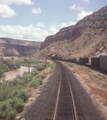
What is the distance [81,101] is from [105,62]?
17747 mm

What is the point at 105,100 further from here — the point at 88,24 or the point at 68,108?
the point at 88,24

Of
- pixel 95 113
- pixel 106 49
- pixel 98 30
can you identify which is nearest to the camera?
pixel 95 113

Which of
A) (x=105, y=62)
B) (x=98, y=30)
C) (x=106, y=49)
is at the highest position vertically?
(x=98, y=30)

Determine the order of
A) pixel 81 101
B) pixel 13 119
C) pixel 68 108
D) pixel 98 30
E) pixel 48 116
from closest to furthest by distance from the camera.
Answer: pixel 13 119 < pixel 48 116 < pixel 68 108 < pixel 81 101 < pixel 98 30

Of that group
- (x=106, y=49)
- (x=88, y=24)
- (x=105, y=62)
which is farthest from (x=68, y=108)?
(x=88, y=24)

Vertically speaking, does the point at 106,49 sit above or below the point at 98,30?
below

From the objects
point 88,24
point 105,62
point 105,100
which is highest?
point 88,24

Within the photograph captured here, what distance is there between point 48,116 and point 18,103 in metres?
2.26

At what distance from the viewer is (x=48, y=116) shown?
26.9 ft

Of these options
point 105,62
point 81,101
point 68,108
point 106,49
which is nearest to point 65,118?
point 68,108

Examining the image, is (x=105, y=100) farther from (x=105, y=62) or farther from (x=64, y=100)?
(x=105, y=62)

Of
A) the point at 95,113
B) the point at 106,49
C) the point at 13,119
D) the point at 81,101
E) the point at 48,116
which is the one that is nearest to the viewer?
the point at 13,119

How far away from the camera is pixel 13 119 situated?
768 cm

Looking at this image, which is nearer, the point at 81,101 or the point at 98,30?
the point at 81,101
